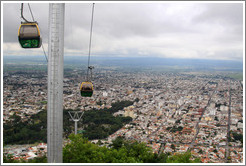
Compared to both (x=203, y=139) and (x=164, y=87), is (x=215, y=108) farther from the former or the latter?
(x=164, y=87)

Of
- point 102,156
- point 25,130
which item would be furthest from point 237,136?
point 25,130

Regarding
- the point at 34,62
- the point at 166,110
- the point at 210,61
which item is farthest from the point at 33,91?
the point at 210,61

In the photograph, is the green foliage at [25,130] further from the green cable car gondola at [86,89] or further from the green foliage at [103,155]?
the green cable car gondola at [86,89]

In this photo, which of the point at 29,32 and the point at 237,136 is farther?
the point at 237,136

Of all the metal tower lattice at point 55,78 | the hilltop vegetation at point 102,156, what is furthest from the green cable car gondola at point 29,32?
the hilltop vegetation at point 102,156

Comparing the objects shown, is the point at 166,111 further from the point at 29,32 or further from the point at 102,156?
the point at 29,32

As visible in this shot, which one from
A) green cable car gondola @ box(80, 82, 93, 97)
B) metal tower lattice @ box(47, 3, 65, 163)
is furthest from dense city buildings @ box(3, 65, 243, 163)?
metal tower lattice @ box(47, 3, 65, 163)

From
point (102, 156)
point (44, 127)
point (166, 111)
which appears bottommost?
point (166, 111)

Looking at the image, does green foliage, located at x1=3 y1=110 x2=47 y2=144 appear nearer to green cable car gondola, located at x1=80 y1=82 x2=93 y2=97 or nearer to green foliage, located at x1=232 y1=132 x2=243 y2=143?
green cable car gondola, located at x1=80 y1=82 x2=93 y2=97

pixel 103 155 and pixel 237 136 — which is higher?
pixel 103 155

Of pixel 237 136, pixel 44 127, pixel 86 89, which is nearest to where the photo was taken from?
pixel 86 89
